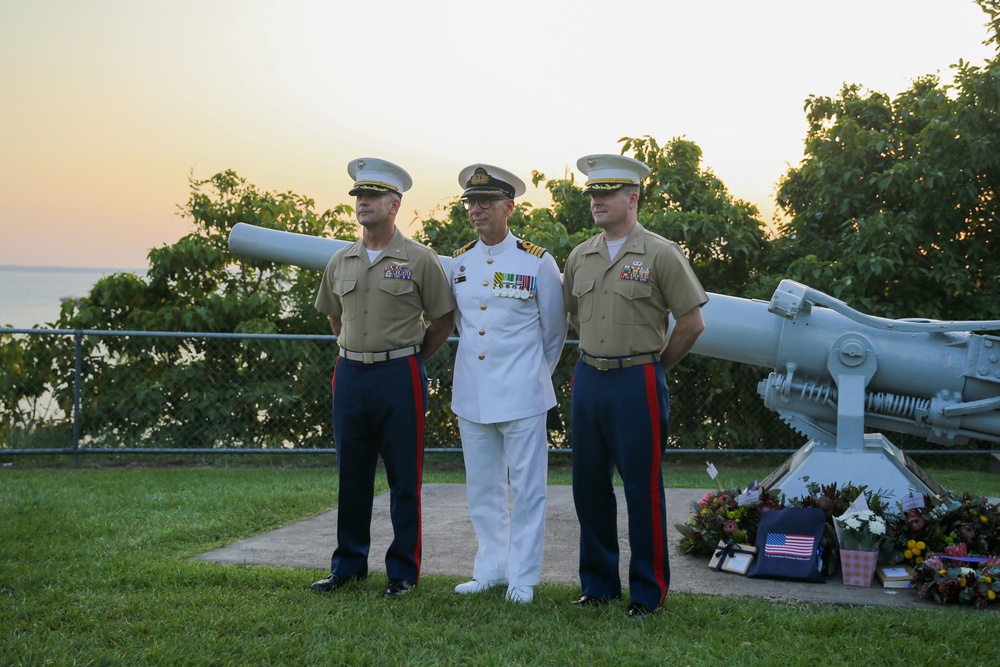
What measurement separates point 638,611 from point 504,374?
1124mm

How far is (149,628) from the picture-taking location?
12.6ft

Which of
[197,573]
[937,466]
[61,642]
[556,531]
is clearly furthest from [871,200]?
[61,642]

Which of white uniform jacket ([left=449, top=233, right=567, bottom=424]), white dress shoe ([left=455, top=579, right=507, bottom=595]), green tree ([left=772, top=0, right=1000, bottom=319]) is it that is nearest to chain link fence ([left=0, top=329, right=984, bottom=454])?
green tree ([left=772, top=0, right=1000, bottom=319])

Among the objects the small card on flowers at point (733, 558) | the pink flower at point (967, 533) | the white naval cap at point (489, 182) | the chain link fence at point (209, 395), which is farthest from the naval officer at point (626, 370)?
the chain link fence at point (209, 395)

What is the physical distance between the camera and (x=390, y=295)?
4.52 m

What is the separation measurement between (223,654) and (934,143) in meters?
8.61

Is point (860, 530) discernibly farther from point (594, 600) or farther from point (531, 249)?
point (531, 249)

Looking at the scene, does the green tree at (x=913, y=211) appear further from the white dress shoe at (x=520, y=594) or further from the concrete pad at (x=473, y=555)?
the white dress shoe at (x=520, y=594)

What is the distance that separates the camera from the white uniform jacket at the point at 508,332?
439 centimetres

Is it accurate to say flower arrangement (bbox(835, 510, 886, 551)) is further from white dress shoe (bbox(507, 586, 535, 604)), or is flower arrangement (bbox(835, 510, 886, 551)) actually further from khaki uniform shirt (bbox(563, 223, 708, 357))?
white dress shoe (bbox(507, 586, 535, 604))

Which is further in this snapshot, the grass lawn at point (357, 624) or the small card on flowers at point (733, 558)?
the small card on flowers at point (733, 558)

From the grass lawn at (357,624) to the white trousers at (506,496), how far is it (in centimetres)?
19

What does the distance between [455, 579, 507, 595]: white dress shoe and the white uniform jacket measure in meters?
0.73

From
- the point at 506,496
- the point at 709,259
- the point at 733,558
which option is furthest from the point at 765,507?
the point at 709,259
